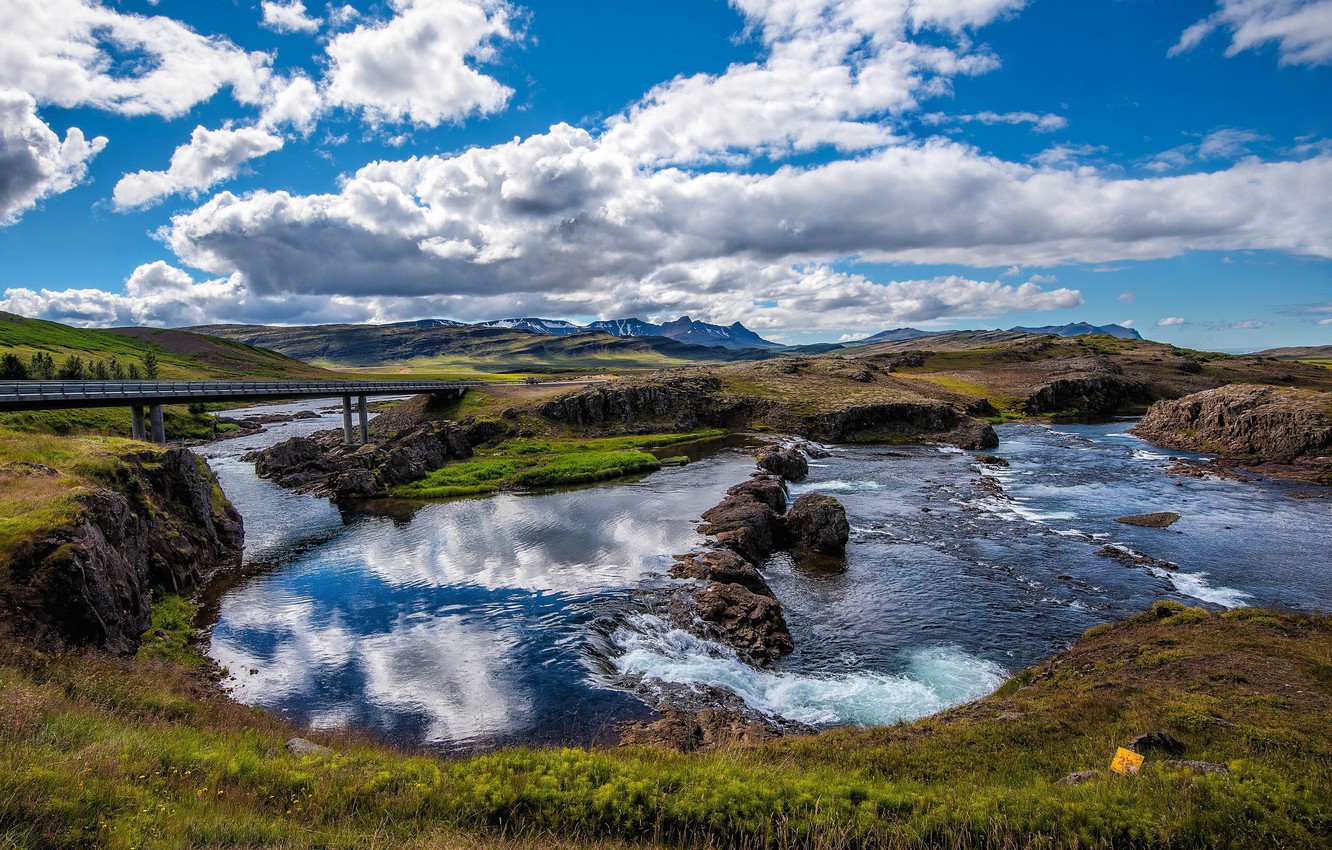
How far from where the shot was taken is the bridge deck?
46938mm

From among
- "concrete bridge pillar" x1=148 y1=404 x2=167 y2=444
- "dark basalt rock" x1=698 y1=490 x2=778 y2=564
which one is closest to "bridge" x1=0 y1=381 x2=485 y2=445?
"concrete bridge pillar" x1=148 y1=404 x2=167 y2=444

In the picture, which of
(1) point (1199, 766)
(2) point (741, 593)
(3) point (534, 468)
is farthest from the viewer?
(3) point (534, 468)

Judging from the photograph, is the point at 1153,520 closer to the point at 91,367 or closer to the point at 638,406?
the point at 638,406

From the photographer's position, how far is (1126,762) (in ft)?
43.6

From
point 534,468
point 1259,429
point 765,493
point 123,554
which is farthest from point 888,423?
point 123,554

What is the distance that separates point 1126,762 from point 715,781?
8912mm

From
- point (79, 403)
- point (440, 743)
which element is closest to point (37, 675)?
point (440, 743)

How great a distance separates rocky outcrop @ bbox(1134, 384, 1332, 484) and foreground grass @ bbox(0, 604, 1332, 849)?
62561 millimetres

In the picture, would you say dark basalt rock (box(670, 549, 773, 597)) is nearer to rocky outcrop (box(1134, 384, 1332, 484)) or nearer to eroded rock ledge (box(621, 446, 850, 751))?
eroded rock ledge (box(621, 446, 850, 751))

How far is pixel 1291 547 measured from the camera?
1545 inches

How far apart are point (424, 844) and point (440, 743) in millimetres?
10949

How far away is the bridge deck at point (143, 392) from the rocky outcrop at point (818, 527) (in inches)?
2214

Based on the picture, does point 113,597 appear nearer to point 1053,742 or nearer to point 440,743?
point 440,743

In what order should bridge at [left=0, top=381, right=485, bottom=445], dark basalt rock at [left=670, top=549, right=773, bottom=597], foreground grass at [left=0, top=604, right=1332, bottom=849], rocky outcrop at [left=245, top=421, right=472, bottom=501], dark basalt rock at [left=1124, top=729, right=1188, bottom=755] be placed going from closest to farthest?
foreground grass at [left=0, top=604, right=1332, bottom=849] → dark basalt rock at [left=1124, top=729, right=1188, bottom=755] → dark basalt rock at [left=670, top=549, right=773, bottom=597] → bridge at [left=0, top=381, right=485, bottom=445] → rocky outcrop at [left=245, top=421, right=472, bottom=501]
